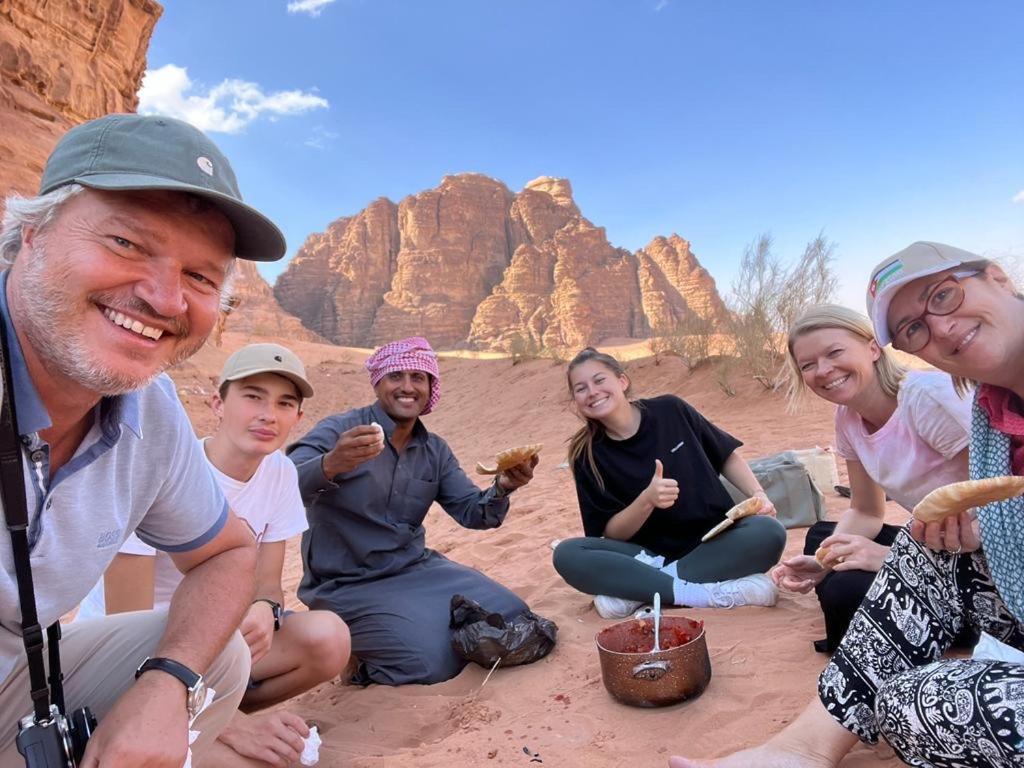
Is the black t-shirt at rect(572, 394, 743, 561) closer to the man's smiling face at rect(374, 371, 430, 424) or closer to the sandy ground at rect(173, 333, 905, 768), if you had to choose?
the sandy ground at rect(173, 333, 905, 768)

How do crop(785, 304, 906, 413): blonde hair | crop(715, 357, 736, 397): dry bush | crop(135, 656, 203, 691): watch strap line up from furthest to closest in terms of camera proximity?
crop(715, 357, 736, 397): dry bush < crop(785, 304, 906, 413): blonde hair < crop(135, 656, 203, 691): watch strap

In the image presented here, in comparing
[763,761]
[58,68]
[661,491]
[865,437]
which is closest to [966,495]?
[763,761]

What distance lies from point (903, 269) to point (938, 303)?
12 cm

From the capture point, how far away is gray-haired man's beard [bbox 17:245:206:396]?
1430 mm

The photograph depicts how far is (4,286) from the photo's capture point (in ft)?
4.86

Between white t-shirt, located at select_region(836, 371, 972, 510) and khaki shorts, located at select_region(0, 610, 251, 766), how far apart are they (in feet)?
7.79

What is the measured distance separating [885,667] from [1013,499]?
530 mm

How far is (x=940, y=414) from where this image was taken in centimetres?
246

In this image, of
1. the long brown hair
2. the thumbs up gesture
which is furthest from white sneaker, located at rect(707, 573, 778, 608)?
the long brown hair

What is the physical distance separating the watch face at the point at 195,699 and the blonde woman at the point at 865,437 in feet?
6.70

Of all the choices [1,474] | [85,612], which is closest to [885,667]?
[1,474]

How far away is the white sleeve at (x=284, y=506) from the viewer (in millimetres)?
2898

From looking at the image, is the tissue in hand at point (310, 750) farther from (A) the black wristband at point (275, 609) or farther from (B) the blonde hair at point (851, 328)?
(B) the blonde hair at point (851, 328)

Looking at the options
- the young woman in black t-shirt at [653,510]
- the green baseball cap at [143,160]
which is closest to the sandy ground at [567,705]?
the young woman in black t-shirt at [653,510]
